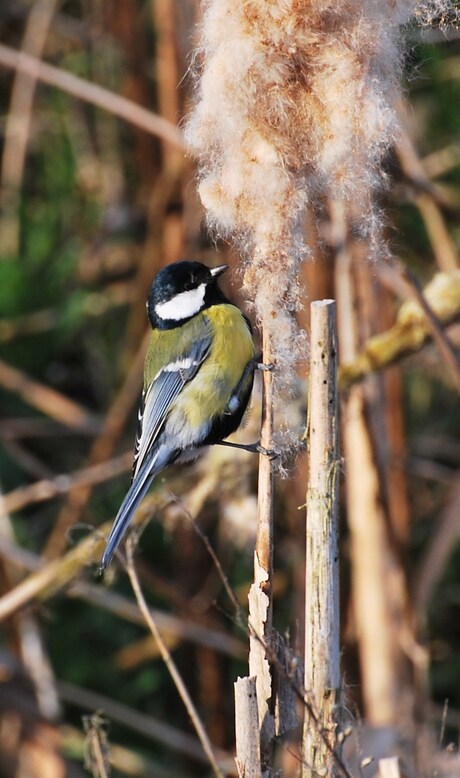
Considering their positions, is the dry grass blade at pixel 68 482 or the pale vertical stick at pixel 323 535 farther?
the dry grass blade at pixel 68 482

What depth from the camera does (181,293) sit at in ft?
5.86

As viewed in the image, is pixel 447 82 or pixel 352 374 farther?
pixel 447 82

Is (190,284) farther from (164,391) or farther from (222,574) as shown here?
(222,574)

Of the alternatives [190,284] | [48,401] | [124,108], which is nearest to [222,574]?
[190,284]

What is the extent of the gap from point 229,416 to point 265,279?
0.59m

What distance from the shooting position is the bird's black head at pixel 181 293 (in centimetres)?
175

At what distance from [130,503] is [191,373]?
12.3 inches

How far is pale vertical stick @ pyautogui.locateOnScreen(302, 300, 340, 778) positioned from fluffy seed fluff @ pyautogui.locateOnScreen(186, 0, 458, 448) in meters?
0.10

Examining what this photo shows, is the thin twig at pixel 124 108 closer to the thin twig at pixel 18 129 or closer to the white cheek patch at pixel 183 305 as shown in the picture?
the white cheek patch at pixel 183 305

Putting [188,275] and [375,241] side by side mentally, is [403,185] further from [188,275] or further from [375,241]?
[375,241]

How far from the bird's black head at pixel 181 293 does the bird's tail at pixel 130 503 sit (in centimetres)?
30

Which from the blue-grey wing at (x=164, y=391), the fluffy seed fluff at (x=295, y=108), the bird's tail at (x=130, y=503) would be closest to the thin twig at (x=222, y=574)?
the bird's tail at (x=130, y=503)

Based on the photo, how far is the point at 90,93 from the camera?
218cm

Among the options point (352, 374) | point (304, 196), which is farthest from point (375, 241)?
point (352, 374)
